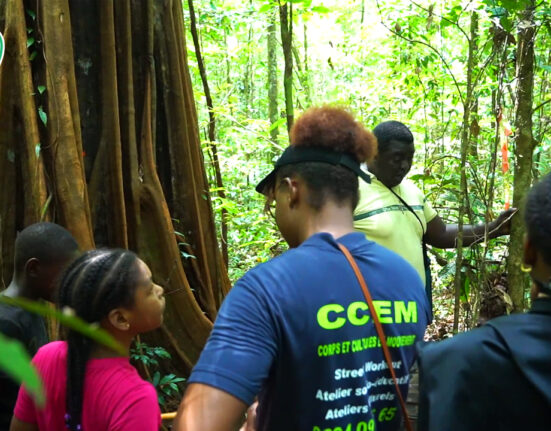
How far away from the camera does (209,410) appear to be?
1.39 metres

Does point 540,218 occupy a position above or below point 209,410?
above

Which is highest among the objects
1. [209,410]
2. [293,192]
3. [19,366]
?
[19,366]

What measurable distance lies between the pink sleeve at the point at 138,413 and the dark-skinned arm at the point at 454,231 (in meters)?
2.61

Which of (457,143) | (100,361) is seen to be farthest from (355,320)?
(457,143)

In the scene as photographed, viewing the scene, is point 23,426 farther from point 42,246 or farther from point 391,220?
point 391,220

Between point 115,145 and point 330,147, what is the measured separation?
1.95 m

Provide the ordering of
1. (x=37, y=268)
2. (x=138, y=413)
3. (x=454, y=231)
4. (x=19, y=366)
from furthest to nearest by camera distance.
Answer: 1. (x=454, y=231)
2. (x=37, y=268)
3. (x=138, y=413)
4. (x=19, y=366)

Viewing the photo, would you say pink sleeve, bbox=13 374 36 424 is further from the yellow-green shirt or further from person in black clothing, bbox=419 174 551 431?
the yellow-green shirt

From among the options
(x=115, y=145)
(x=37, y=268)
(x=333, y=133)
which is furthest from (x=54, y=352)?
(x=115, y=145)

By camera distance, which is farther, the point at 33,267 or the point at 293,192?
the point at 33,267

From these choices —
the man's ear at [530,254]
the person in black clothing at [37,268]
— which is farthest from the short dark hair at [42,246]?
the man's ear at [530,254]

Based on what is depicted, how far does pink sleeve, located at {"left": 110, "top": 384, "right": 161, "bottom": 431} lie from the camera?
5.30 ft

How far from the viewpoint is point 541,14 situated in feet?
12.5

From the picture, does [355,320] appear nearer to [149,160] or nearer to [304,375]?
[304,375]
